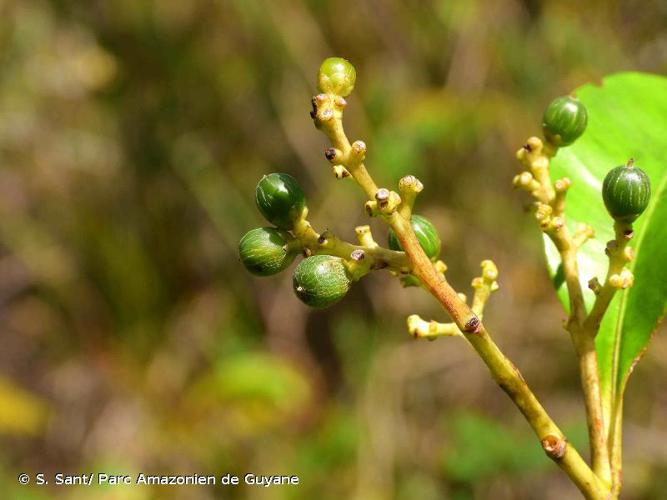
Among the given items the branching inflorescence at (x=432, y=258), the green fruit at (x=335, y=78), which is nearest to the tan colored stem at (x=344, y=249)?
the branching inflorescence at (x=432, y=258)

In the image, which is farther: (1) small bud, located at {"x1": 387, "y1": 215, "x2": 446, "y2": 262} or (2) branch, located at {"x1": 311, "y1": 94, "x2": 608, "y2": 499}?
(1) small bud, located at {"x1": 387, "y1": 215, "x2": 446, "y2": 262}

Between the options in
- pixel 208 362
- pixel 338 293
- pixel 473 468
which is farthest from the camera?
pixel 208 362

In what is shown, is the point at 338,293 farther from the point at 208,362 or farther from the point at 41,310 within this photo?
the point at 41,310

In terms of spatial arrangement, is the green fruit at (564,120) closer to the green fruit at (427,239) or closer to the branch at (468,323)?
the green fruit at (427,239)

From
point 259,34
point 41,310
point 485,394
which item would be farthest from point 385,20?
point 41,310

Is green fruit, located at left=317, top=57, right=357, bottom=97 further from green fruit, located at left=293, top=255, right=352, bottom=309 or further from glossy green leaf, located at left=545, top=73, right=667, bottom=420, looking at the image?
glossy green leaf, located at left=545, top=73, right=667, bottom=420

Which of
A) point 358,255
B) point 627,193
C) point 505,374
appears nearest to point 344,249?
point 358,255

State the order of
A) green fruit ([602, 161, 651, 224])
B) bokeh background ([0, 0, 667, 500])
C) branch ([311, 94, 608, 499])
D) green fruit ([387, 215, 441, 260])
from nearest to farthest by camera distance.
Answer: branch ([311, 94, 608, 499]) → green fruit ([602, 161, 651, 224]) → green fruit ([387, 215, 441, 260]) → bokeh background ([0, 0, 667, 500])

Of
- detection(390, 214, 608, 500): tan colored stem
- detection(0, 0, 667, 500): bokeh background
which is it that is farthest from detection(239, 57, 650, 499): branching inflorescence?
detection(0, 0, 667, 500): bokeh background
